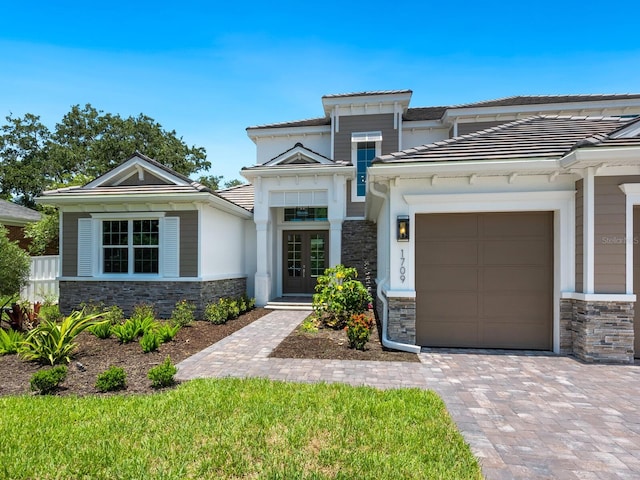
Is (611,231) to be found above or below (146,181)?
below

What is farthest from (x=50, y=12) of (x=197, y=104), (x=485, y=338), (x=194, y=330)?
(x=485, y=338)

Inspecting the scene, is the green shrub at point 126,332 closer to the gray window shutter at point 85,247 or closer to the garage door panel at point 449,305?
the gray window shutter at point 85,247

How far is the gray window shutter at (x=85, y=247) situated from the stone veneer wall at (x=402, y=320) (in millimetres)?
8714

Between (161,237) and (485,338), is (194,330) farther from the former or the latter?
(485,338)

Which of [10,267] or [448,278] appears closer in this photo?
[448,278]

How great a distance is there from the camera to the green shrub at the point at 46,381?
171 inches

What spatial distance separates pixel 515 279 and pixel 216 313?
7141mm

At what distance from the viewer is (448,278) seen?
6453 mm

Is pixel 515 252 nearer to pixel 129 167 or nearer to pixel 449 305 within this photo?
pixel 449 305

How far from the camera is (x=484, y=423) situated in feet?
11.6

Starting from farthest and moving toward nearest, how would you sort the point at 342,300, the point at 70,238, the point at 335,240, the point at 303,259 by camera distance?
the point at 303,259, the point at 335,240, the point at 70,238, the point at 342,300

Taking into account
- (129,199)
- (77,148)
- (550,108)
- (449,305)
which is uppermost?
(77,148)

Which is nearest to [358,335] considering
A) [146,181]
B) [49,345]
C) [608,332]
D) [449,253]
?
[449,253]

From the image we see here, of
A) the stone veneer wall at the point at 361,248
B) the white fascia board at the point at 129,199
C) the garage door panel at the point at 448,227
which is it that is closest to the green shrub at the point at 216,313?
the white fascia board at the point at 129,199
